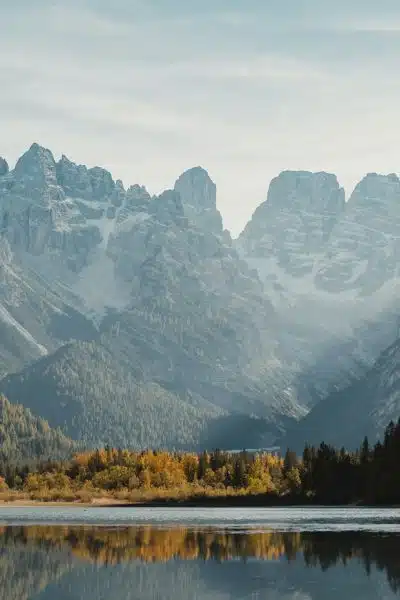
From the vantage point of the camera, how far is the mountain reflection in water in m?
95.8

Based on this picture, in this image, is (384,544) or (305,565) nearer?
(305,565)

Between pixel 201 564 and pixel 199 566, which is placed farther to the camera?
pixel 201 564

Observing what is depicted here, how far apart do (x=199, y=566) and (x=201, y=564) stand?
1.83 metres

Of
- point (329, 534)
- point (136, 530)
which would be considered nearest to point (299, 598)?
point (329, 534)

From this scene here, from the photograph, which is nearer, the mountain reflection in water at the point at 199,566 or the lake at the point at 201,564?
the lake at the point at 201,564

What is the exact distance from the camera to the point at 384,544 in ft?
439

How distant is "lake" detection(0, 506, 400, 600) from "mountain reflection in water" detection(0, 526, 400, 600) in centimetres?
8

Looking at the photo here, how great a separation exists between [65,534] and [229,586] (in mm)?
63998

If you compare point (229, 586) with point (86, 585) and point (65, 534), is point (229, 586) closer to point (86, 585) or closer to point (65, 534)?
point (86, 585)

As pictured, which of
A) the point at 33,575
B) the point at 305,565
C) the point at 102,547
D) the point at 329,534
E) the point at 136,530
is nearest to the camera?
the point at 33,575

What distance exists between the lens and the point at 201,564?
114625 mm

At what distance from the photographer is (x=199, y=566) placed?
112812 millimetres

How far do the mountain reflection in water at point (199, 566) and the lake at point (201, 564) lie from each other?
80 mm

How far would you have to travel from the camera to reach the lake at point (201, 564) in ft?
313
